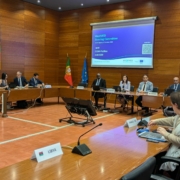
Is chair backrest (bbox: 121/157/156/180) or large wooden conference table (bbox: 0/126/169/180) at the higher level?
chair backrest (bbox: 121/157/156/180)

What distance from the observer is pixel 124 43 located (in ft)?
29.5

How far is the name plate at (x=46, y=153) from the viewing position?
1.67 metres

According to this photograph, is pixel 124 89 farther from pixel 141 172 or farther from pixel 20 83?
pixel 141 172

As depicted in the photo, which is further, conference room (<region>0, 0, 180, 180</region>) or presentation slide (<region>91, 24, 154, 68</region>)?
presentation slide (<region>91, 24, 154, 68</region>)

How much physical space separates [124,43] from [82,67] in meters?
2.23

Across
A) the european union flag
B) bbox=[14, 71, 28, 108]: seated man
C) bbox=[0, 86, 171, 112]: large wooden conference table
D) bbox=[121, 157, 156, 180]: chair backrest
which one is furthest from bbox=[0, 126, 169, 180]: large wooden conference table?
the european union flag

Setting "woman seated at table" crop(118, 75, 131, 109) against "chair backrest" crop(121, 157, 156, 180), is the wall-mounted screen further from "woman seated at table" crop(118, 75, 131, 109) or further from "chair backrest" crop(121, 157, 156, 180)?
"chair backrest" crop(121, 157, 156, 180)

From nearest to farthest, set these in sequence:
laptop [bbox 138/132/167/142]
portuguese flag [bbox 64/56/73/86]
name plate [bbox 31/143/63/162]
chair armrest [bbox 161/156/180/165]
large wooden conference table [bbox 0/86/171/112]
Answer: name plate [bbox 31/143/63/162] < chair armrest [bbox 161/156/180/165] < laptop [bbox 138/132/167/142] < large wooden conference table [bbox 0/86/171/112] < portuguese flag [bbox 64/56/73/86]

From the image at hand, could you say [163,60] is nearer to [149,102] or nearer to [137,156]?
[149,102]

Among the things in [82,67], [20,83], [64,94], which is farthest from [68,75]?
[20,83]

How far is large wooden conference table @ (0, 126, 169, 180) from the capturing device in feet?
4.70

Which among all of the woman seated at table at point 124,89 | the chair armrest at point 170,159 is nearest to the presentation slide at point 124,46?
the woman seated at table at point 124,89

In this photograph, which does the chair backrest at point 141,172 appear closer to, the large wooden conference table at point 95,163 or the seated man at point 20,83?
A: the large wooden conference table at point 95,163

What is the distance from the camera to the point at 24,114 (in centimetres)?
666
